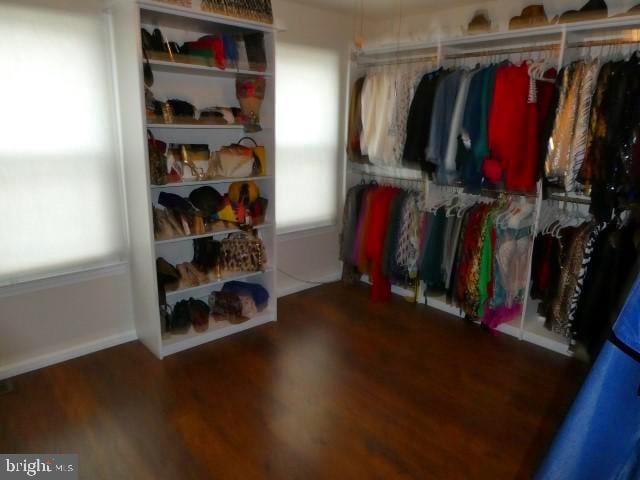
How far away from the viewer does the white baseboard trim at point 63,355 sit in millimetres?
2512

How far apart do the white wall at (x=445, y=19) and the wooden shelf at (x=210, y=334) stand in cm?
235

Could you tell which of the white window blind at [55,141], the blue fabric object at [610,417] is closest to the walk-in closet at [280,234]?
the white window blind at [55,141]

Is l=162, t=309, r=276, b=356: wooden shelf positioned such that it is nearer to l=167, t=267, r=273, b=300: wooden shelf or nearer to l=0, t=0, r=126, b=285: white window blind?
l=167, t=267, r=273, b=300: wooden shelf

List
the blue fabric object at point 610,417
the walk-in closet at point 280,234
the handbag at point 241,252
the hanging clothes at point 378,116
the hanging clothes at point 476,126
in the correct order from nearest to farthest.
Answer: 1. the blue fabric object at point 610,417
2. the walk-in closet at point 280,234
3. the hanging clothes at point 476,126
4. the handbag at point 241,252
5. the hanging clothes at point 378,116

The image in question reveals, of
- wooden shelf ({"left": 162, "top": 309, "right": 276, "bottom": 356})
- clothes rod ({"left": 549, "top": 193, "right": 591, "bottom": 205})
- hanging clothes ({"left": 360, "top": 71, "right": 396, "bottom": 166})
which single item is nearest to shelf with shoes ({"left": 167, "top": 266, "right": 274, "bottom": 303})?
wooden shelf ({"left": 162, "top": 309, "right": 276, "bottom": 356})

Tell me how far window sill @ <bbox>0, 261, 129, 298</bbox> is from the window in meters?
1.30

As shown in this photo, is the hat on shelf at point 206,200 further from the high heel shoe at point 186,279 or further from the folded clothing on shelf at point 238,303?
the folded clothing on shelf at point 238,303

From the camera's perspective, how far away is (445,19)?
11.4ft

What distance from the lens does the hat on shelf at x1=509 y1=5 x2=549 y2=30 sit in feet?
9.05

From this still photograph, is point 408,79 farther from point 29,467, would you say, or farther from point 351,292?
point 29,467

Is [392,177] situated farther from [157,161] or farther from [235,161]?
[157,161]

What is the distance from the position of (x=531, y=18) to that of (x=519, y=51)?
0.82 feet

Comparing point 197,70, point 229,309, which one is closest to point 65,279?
point 229,309

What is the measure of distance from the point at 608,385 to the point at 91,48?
110 inches
